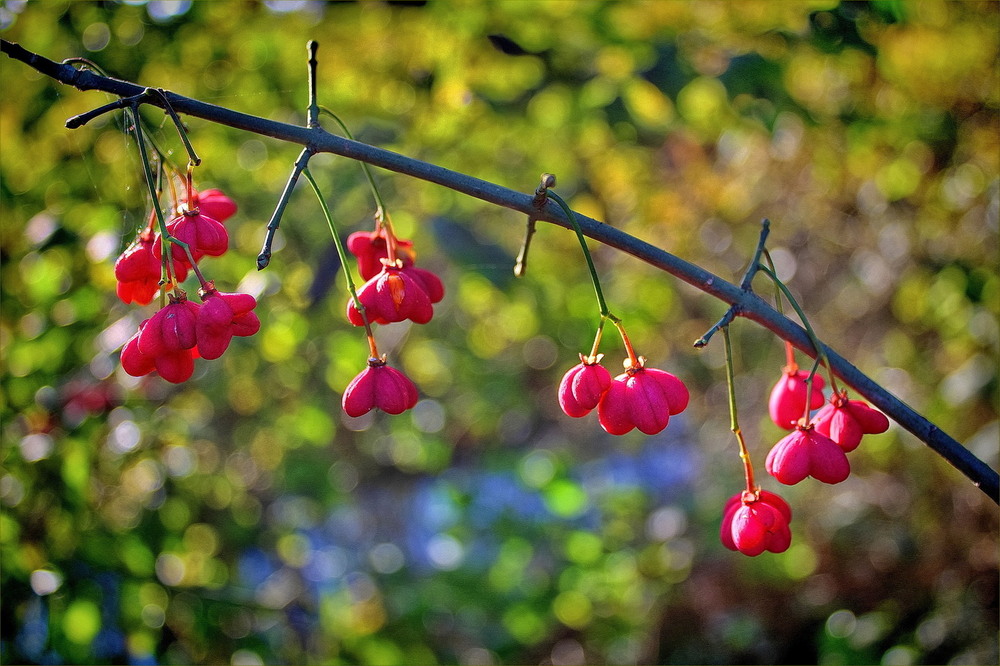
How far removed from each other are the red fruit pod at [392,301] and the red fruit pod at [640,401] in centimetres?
27

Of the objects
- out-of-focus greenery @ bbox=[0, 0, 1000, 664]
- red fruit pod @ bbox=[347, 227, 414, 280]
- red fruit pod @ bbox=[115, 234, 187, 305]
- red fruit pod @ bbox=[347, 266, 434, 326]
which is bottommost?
red fruit pod @ bbox=[115, 234, 187, 305]

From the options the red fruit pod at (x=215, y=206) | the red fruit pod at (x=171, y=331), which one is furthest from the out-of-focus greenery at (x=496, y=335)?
the red fruit pod at (x=171, y=331)

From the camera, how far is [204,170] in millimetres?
2355

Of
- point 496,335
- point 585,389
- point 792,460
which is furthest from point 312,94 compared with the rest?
point 496,335

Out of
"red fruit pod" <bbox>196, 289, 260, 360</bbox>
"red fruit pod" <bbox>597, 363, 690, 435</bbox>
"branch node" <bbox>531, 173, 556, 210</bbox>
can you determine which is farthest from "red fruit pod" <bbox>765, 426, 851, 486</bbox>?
"red fruit pod" <bbox>196, 289, 260, 360</bbox>

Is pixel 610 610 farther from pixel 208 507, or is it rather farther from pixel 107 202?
pixel 107 202

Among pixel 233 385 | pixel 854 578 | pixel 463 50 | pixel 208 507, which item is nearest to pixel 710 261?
pixel 854 578

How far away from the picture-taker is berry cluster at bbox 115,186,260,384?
931 millimetres

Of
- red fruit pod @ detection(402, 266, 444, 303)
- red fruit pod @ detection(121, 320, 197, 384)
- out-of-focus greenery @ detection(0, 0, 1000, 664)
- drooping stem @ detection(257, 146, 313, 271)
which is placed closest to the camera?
drooping stem @ detection(257, 146, 313, 271)

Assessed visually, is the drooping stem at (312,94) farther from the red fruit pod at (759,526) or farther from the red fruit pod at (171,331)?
the red fruit pod at (759,526)

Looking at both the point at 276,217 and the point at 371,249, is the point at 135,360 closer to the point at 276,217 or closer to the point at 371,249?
the point at 276,217

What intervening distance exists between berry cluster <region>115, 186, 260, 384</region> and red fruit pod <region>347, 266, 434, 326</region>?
146mm

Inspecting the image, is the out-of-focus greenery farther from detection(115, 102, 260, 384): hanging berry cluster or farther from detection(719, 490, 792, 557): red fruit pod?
detection(719, 490, 792, 557): red fruit pod

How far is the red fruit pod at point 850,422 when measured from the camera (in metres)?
1.03
